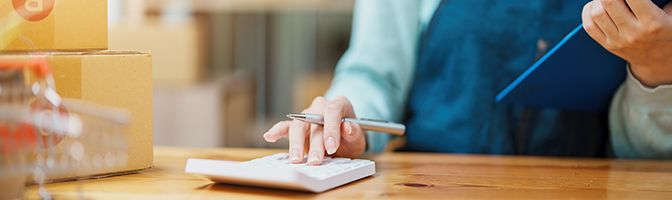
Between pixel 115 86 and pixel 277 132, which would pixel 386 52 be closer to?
pixel 277 132

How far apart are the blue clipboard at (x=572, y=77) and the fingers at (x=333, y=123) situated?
206mm

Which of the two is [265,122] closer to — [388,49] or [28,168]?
[388,49]

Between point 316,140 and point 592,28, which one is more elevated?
point 592,28

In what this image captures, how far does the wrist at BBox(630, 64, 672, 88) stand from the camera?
0.95 metres

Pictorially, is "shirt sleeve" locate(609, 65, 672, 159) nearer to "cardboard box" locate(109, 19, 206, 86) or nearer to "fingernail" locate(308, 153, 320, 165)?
"fingernail" locate(308, 153, 320, 165)

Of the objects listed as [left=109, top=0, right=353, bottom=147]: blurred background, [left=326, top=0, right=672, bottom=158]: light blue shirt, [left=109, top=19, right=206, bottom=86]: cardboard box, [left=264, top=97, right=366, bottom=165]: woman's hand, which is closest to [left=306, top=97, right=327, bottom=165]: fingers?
[left=264, top=97, right=366, bottom=165]: woman's hand

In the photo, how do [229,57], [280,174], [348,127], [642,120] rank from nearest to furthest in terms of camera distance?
[280,174]
[348,127]
[642,120]
[229,57]

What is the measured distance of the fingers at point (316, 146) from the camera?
81 cm

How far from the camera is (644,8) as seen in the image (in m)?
0.84

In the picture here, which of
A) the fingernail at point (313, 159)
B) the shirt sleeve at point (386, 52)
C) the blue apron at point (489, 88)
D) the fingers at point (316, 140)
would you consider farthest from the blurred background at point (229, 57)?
the fingernail at point (313, 159)

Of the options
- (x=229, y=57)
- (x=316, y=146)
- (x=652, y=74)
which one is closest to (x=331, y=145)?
(x=316, y=146)

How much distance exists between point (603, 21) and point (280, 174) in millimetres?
379

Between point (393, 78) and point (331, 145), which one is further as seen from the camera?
point (393, 78)

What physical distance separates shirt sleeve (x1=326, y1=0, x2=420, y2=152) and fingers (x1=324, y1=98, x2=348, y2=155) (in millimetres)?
303
